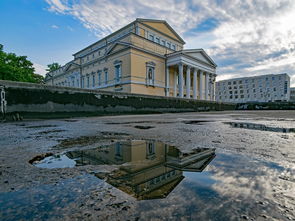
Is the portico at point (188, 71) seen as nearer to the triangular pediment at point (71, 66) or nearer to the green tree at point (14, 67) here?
the triangular pediment at point (71, 66)

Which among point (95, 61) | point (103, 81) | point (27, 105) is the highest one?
point (95, 61)

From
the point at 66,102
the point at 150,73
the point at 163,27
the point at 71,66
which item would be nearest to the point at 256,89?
the point at 163,27

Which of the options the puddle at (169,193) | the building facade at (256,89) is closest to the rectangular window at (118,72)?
the puddle at (169,193)

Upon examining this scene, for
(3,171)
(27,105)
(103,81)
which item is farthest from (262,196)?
(103,81)

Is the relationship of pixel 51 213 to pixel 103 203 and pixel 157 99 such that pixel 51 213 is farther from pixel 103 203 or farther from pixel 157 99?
pixel 157 99

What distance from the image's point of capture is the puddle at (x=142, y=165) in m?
0.77

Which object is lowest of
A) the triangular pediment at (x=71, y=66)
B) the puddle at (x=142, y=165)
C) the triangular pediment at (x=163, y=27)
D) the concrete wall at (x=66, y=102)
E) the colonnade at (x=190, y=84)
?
the puddle at (x=142, y=165)

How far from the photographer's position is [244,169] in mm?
1031

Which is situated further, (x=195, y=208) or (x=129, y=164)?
(x=129, y=164)

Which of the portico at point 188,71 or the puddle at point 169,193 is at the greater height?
the portico at point 188,71

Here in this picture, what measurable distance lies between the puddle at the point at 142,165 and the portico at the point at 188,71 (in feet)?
79.6

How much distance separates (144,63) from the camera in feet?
76.4

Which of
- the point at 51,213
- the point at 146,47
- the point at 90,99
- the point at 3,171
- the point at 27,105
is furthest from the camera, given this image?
the point at 146,47

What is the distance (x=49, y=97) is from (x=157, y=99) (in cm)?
711
